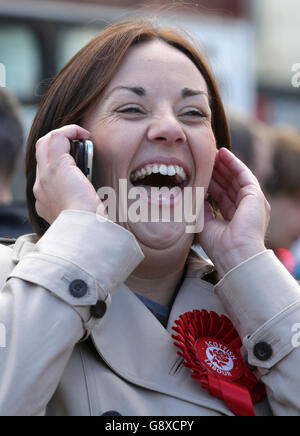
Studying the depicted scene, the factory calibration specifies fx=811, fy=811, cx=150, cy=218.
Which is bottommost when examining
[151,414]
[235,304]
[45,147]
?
[151,414]

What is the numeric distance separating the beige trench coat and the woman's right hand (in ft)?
0.25

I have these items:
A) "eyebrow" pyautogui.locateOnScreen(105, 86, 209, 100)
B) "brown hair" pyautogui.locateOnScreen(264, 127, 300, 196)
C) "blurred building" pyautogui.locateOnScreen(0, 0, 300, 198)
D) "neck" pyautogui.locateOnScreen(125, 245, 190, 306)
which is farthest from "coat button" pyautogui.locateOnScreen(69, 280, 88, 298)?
"brown hair" pyautogui.locateOnScreen(264, 127, 300, 196)

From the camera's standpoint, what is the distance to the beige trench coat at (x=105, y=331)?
1.99 metres

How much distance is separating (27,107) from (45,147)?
4372 millimetres

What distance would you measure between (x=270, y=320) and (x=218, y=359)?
195mm

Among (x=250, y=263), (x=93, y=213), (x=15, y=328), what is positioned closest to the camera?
(x=15, y=328)

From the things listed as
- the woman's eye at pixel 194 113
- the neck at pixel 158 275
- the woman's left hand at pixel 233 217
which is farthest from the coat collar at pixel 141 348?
the woman's eye at pixel 194 113

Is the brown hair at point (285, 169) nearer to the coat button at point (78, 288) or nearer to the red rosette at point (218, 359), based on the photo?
the red rosette at point (218, 359)

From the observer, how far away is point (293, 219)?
4.74 metres

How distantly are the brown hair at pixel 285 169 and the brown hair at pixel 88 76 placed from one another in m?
2.10

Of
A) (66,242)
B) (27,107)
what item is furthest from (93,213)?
(27,107)

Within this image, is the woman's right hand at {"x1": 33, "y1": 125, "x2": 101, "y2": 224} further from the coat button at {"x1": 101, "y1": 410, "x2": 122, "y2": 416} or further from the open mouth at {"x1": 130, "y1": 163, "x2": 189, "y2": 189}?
the coat button at {"x1": 101, "y1": 410, "x2": 122, "y2": 416}

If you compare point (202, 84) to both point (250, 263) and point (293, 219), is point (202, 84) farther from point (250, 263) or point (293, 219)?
point (293, 219)

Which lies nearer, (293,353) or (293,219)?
(293,353)
